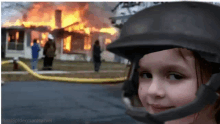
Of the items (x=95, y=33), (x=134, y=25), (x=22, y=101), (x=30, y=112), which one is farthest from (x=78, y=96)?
(x=95, y=33)

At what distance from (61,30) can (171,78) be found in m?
22.6

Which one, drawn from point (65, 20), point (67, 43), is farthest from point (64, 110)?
point (65, 20)

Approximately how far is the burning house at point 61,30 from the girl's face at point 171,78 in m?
17.0

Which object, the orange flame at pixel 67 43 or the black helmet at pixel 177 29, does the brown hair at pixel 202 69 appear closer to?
the black helmet at pixel 177 29

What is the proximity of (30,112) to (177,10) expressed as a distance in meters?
2.22

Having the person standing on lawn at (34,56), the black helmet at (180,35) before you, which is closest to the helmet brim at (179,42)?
the black helmet at (180,35)

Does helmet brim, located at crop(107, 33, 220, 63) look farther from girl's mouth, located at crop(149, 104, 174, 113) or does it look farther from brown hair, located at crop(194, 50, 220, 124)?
girl's mouth, located at crop(149, 104, 174, 113)

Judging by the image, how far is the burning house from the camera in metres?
19.8

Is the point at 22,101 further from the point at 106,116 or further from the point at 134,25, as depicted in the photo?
the point at 134,25

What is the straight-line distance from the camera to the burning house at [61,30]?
19.8 meters

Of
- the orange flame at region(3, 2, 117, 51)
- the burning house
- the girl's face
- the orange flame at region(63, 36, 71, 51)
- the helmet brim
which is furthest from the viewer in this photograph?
the orange flame at region(63, 36, 71, 51)

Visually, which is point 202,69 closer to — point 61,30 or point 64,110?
point 64,110

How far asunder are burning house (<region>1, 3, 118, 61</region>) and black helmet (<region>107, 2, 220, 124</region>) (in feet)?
55.6

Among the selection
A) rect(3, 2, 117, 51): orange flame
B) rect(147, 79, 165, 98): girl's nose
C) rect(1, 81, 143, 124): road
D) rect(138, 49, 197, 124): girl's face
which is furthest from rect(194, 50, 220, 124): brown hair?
rect(3, 2, 117, 51): orange flame
